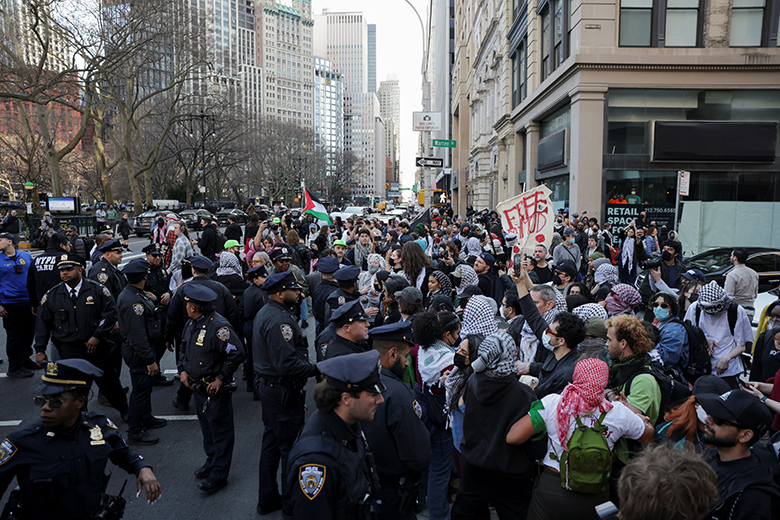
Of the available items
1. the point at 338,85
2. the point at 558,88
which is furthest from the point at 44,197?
the point at 338,85

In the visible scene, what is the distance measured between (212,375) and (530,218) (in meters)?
6.11

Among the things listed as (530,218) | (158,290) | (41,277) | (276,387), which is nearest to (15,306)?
(41,277)

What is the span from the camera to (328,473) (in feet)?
8.07

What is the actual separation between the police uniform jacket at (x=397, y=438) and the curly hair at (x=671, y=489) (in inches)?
51.8

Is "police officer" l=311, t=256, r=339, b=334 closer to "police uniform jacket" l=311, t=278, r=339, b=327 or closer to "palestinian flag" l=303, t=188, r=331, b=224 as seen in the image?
"police uniform jacket" l=311, t=278, r=339, b=327

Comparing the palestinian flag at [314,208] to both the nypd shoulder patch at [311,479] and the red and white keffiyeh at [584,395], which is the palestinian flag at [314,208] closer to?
the red and white keffiyeh at [584,395]

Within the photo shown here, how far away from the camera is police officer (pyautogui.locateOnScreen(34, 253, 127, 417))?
6.09m

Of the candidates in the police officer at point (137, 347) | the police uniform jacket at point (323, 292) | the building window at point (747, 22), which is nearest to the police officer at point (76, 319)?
the police officer at point (137, 347)

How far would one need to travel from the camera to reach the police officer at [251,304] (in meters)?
6.71

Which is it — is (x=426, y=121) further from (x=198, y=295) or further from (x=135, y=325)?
(x=198, y=295)

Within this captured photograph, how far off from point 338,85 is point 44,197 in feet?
557

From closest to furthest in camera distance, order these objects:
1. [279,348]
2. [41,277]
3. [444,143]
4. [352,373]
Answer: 1. [352,373]
2. [279,348]
3. [41,277]
4. [444,143]

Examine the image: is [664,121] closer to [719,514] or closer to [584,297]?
[584,297]

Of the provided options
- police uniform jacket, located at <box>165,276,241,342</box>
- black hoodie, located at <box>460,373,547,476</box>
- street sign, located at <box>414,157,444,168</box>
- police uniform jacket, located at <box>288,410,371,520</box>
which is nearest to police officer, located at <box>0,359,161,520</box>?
police uniform jacket, located at <box>288,410,371,520</box>
